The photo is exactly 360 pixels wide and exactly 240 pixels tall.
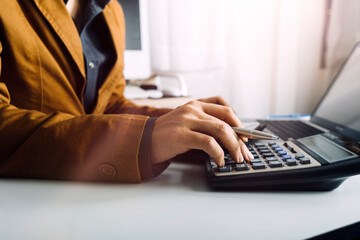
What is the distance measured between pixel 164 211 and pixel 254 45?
135 cm

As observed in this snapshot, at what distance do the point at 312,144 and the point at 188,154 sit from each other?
0.20 metres

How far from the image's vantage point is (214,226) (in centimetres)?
25

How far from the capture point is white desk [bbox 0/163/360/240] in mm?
240

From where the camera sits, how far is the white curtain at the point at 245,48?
139 cm

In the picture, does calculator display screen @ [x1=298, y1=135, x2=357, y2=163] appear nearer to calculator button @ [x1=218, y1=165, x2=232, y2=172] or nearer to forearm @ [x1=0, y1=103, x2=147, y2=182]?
calculator button @ [x1=218, y1=165, x2=232, y2=172]

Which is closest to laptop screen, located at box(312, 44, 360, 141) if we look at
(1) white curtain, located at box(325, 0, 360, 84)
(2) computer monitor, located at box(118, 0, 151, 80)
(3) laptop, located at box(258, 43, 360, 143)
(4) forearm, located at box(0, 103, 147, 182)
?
(3) laptop, located at box(258, 43, 360, 143)

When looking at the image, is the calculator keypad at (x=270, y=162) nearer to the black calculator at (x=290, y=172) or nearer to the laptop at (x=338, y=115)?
the black calculator at (x=290, y=172)

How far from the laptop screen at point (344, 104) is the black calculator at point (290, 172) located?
0.17m

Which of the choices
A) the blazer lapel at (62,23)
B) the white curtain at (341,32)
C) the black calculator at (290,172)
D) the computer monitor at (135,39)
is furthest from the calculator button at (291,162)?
the white curtain at (341,32)

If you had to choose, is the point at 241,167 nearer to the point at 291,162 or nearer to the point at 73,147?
the point at 291,162

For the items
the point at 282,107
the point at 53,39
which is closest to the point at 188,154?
the point at 53,39

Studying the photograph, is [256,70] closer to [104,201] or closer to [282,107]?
[282,107]

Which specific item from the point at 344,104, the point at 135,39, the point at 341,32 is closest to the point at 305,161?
the point at 344,104

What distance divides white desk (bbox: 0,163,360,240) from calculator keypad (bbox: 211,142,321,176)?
0.10 feet
